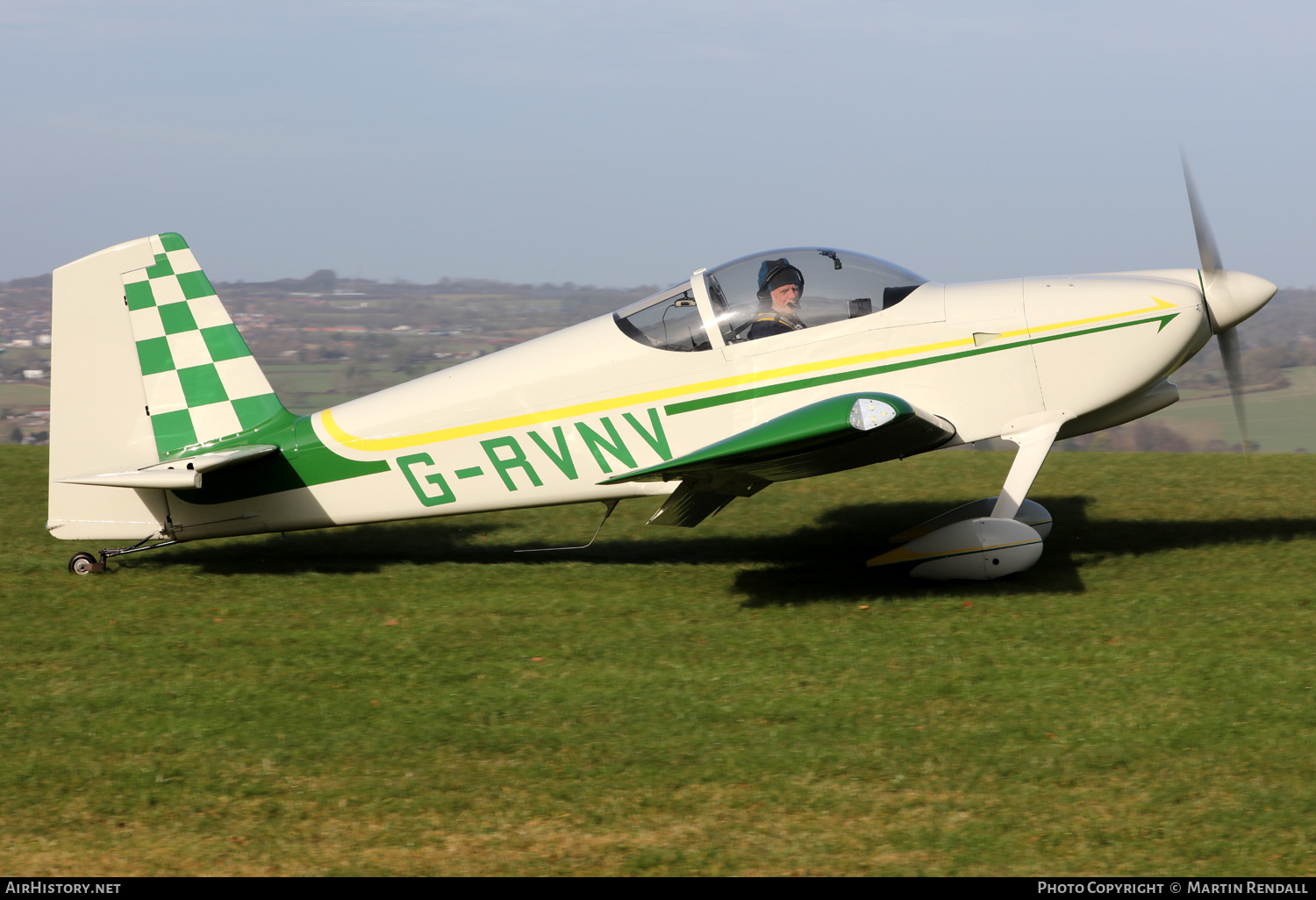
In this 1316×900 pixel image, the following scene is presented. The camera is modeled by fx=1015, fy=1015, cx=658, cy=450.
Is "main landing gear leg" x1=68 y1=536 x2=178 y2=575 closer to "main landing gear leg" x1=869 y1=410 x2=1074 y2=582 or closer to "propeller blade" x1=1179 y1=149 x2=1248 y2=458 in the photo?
"main landing gear leg" x1=869 y1=410 x2=1074 y2=582

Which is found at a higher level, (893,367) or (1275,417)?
(893,367)

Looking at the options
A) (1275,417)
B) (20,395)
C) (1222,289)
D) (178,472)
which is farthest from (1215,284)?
(1275,417)

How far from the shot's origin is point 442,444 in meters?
7.21

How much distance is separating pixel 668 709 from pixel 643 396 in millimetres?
2632

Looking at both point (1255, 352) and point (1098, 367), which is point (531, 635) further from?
point (1255, 352)

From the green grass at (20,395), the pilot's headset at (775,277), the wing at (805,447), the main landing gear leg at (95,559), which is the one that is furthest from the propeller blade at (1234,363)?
the green grass at (20,395)

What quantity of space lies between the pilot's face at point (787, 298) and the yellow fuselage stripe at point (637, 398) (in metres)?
0.41

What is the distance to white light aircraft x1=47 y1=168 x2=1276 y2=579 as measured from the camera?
22.0ft

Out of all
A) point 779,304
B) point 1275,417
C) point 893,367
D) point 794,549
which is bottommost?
point 1275,417

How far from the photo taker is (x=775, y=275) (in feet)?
22.7

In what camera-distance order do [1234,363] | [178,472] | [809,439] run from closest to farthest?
[809,439] < [178,472] < [1234,363]

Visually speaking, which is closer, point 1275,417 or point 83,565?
point 83,565

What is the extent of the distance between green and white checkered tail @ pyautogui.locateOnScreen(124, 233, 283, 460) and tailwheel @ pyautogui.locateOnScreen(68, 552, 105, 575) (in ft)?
3.17

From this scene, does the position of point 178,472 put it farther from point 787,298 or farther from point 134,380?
point 787,298
